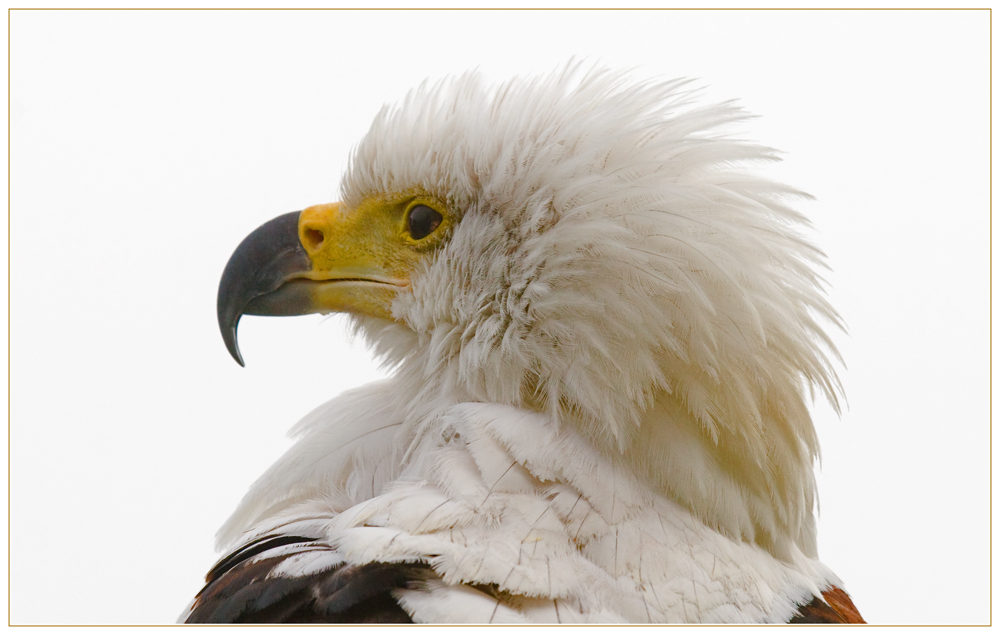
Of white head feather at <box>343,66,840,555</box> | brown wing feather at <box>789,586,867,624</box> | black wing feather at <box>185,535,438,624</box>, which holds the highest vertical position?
white head feather at <box>343,66,840,555</box>

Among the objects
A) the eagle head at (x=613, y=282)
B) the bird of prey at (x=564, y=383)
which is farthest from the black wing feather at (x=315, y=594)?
the eagle head at (x=613, y=282)

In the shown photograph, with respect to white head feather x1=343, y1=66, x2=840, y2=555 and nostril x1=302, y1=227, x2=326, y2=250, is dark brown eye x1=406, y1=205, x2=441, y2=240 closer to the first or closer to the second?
white head feather x1=343, y1=66, x2=840, y2=555

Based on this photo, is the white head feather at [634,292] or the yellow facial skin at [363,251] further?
the yellow facial skin at [363,251]

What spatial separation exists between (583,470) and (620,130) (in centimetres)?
87

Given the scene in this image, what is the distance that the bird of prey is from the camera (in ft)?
5.41

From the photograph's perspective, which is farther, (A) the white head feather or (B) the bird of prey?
(A) the white head feather

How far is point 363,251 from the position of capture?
7.33 feet

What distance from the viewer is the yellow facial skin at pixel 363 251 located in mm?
2174

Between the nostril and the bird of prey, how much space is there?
0.07m

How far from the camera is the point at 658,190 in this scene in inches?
74.8

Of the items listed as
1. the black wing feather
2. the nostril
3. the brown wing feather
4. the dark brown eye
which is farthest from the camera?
the nostril

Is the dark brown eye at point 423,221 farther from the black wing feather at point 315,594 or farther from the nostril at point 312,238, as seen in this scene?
the black wing feather at point 315,594

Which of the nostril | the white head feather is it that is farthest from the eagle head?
the nostril

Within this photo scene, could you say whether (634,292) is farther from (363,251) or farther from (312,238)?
(312,238)
